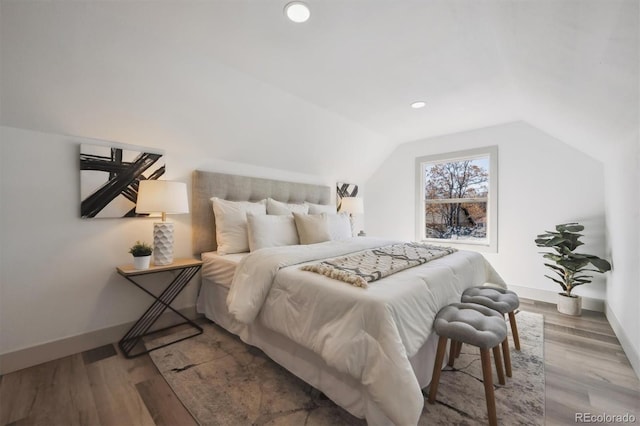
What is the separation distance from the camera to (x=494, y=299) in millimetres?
1842

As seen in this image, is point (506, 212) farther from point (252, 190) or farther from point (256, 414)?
point (256, 414)

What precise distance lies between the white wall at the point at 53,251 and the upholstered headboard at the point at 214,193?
0.46m

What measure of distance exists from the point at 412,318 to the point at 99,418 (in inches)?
69.0

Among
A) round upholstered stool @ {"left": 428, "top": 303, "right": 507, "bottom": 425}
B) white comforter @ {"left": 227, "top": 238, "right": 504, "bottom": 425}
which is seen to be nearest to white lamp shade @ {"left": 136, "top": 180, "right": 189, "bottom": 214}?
white comforter @ {"left": 227, "top": 238, "right": 504, "bottom": 425}

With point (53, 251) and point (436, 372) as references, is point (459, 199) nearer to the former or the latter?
point (436, 372)

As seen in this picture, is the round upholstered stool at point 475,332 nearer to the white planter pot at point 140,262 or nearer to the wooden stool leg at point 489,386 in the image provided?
the wooden stool leg at point 489,386

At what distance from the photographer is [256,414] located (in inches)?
56.4

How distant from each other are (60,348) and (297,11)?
2883 millimetres

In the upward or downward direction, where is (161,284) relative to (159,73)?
downward

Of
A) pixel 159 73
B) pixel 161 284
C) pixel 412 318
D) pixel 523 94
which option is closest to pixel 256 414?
pixel 412 318

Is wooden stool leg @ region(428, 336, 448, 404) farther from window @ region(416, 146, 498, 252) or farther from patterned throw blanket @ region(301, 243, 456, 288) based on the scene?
window @ region(416, 146, 498, 252)

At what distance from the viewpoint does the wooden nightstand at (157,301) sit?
208 centimetres

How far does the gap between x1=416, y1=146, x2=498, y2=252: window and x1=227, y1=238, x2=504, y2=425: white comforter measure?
2138 millimetres

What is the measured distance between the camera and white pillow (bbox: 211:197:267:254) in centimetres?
258
